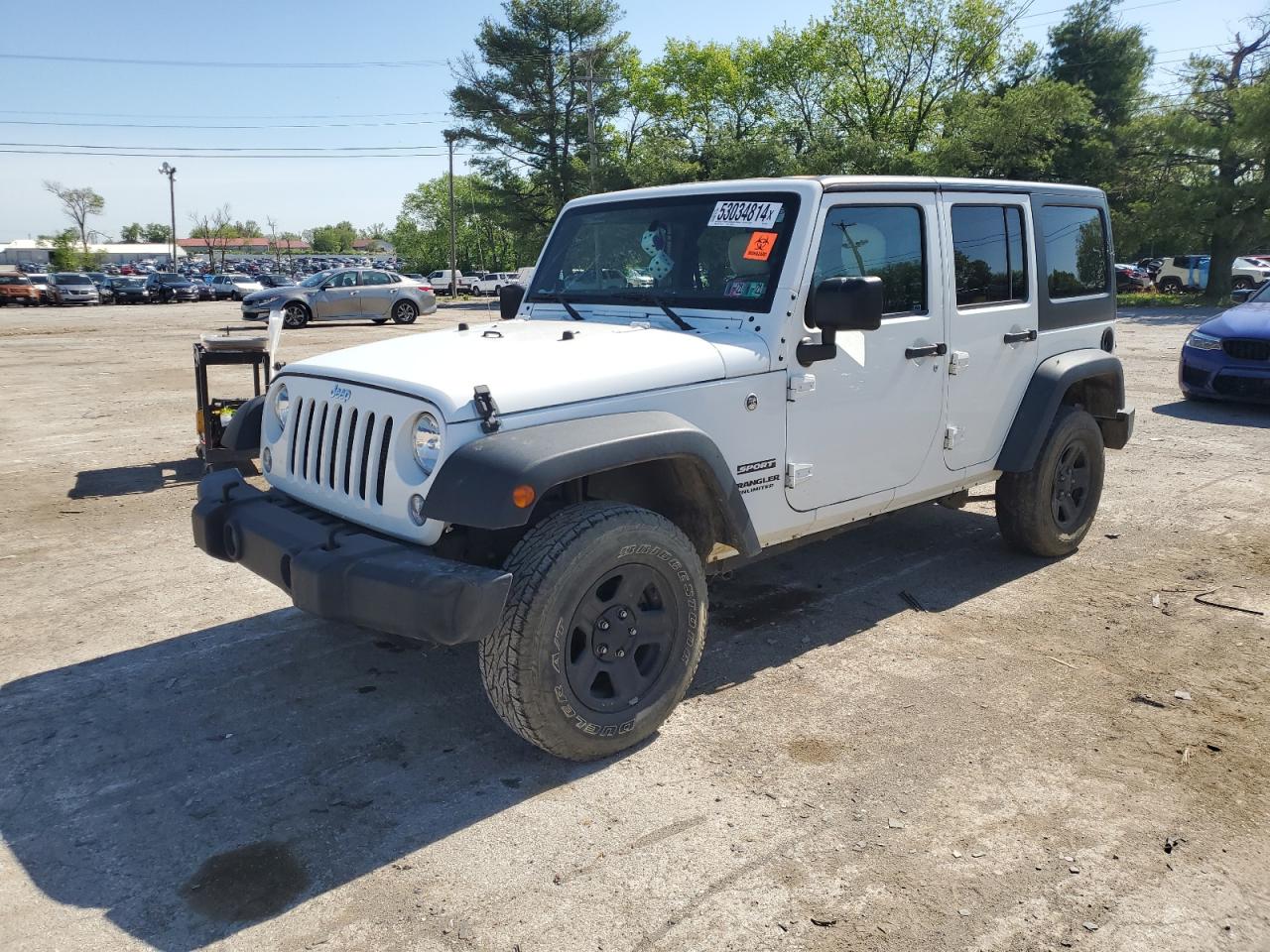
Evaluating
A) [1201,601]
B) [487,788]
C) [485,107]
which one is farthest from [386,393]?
[485,107]

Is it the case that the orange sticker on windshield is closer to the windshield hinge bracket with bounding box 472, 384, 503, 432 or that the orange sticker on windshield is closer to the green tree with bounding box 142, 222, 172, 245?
the windshield hinge bracket with bounding box 472, 384, 503, 432

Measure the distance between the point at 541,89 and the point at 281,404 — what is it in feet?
147

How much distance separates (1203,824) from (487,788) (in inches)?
90.1

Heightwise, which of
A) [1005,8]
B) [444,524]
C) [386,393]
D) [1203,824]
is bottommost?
[1203,824]

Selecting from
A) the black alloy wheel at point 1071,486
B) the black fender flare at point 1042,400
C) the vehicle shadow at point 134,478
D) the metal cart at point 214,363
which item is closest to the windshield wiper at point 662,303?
the black fender flare at point 1042,400

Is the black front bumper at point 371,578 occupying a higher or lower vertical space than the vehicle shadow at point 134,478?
higher

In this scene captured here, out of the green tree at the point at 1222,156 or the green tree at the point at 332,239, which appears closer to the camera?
the green tree at the point at 1222,156

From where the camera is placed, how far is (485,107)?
149 feet

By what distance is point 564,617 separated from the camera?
3.19 metres

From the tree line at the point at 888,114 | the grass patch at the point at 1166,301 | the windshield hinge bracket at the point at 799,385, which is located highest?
the tree line at the point at 888,114

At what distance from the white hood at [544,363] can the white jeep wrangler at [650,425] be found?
1cm

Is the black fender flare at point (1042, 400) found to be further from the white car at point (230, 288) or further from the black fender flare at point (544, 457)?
the white car at point (230, 288)

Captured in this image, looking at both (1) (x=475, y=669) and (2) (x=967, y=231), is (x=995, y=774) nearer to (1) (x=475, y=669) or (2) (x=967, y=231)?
(1) (x=475, y=669)

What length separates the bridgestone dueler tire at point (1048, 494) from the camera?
5375 millimetres
